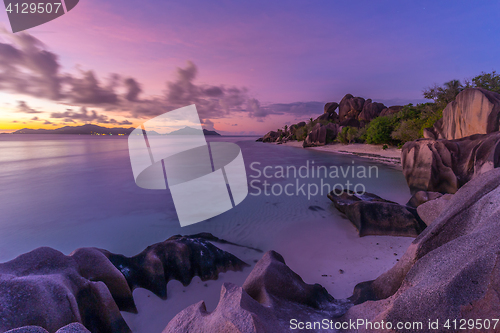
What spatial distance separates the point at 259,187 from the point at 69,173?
52.9 feet

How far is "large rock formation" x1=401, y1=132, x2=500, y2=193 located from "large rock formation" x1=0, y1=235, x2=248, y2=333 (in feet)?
32.8

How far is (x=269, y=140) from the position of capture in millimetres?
91438

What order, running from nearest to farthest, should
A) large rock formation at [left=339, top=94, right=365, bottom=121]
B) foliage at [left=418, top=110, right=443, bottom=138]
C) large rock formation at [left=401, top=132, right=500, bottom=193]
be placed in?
large rock formation at [left=401, top=132, right=500, bottom=193]
foliage at [left=418, top=110, right=443, bottom=138]
large rock formation at [left=339, top=94, right=365, bottom=121]

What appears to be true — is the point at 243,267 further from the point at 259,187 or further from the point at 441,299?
the point at 259,187

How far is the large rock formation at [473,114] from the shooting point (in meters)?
10.2

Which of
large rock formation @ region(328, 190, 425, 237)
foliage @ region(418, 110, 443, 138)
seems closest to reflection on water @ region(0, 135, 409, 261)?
large rock formation @ region(328, 190, 425, 237)

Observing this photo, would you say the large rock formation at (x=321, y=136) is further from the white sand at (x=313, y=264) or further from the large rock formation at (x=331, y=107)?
the white sand at (x=313, y=264)

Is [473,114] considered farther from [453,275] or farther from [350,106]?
[350,106]

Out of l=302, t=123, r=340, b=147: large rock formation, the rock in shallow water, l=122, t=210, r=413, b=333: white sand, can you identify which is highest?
l=302, t=123, r=340, b=147: large rock formation

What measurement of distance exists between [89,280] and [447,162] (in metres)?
13.1

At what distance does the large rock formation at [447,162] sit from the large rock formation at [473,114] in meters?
2.11

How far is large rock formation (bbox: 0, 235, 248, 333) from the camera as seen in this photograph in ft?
7.04

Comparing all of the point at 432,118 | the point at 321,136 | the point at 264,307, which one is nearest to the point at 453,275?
the point at 264,307

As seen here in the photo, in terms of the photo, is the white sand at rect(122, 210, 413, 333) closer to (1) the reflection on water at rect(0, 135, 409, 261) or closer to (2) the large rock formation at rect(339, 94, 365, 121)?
(1) the reflection on water at rect(0, 135, 409, 261)
